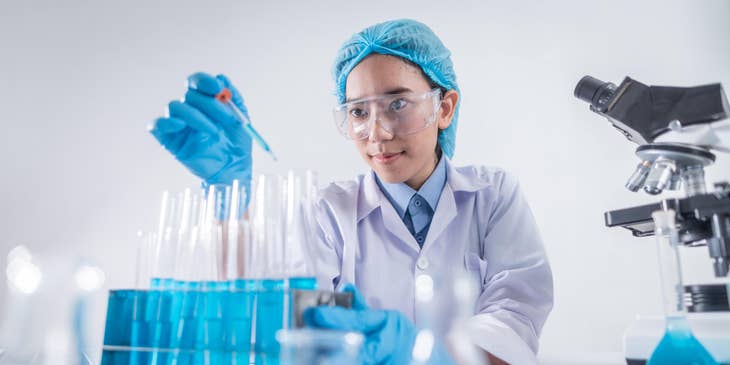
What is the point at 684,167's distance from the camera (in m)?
1.15

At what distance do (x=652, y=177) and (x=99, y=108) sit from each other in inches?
116

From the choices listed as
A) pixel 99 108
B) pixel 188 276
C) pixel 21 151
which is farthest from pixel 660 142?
pixel 21 151

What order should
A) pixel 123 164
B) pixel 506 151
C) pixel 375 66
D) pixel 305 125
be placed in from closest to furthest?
pixel 375 66
pixel 506 151
pixel 305 125
pixel 123 164

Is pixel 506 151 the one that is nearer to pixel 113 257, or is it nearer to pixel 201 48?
pixel 201 48

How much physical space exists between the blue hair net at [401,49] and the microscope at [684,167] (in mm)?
685

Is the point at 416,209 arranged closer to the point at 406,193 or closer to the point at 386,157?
the point at 406,193

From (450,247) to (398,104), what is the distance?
0.49 meters

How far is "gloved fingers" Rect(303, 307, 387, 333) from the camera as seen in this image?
91 centimetres

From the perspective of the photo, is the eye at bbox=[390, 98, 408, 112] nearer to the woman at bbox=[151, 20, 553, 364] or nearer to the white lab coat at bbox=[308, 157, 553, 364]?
the woman at bbox=[151, 20, 553, 364]

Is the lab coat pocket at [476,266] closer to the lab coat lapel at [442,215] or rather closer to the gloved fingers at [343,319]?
the lab coat lapel at [442,215]

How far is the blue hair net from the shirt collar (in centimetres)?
32

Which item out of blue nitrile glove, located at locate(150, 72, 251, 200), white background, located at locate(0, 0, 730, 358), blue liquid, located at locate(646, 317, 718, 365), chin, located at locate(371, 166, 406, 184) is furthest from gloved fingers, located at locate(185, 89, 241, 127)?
white background, located at locate(0, 0, 730, 358)

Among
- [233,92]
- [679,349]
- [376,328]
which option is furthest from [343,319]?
[233,92]

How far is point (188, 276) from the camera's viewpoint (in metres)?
1.13
